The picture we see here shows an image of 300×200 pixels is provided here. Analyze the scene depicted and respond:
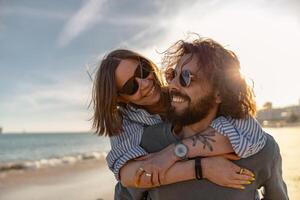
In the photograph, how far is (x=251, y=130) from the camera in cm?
245

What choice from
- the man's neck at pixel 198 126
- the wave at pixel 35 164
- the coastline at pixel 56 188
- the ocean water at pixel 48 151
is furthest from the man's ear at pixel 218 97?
the ocean water at pixel 48 151

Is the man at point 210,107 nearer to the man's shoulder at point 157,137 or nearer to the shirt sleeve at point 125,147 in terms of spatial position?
the man's shoulder at point 157,137

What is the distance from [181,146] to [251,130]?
396mm

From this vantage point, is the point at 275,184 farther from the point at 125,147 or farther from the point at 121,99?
the point at 121,99

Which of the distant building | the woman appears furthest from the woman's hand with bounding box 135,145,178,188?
the distant building

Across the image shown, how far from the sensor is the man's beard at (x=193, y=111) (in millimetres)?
2414

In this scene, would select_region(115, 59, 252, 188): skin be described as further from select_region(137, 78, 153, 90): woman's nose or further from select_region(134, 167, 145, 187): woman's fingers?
select_region(137, 78, 153, 90): woman's nose

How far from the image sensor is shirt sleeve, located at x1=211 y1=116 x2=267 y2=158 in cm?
234

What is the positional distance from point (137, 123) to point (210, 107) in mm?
545

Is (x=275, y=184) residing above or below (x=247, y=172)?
below

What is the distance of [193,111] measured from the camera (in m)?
2.42

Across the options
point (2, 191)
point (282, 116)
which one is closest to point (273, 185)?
point (2, 191)

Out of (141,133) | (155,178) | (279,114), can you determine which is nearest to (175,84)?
(141,133)

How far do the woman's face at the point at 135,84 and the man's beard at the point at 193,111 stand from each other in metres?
0.74
